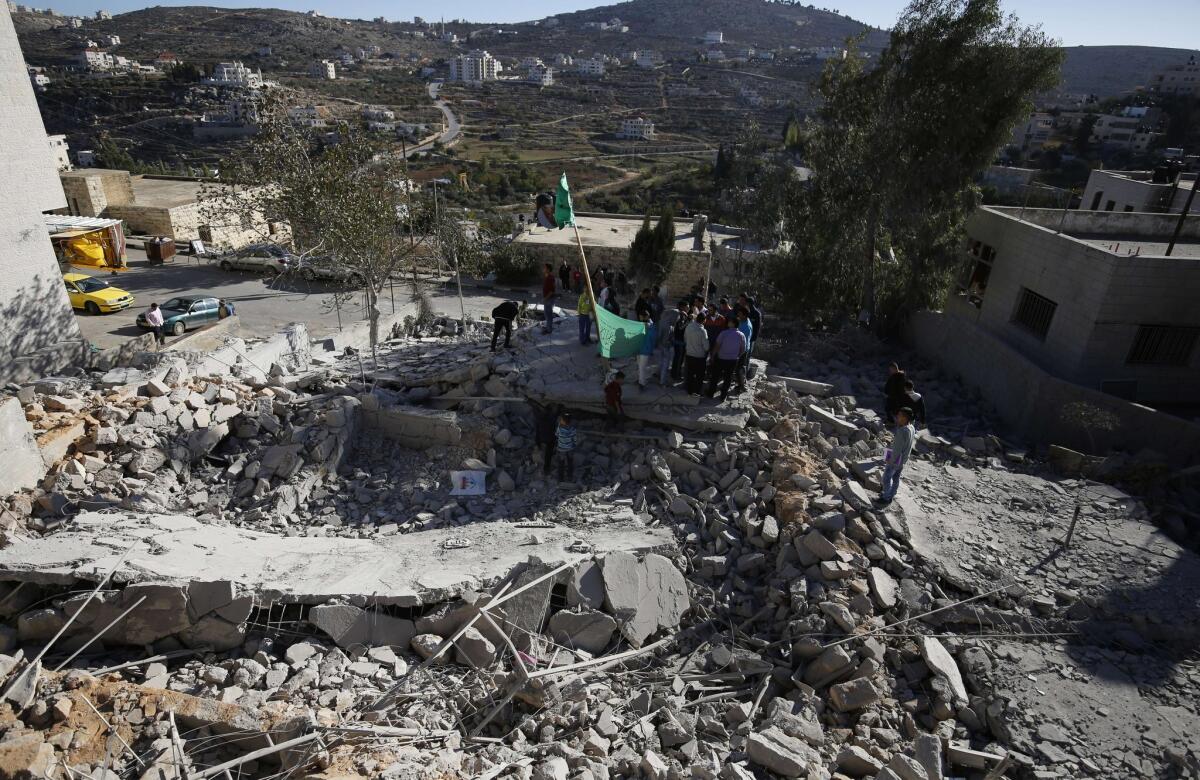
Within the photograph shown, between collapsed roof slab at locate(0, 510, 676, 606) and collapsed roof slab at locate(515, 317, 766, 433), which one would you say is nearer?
collapsed roof slab at locate(0, 510, 676, 606)

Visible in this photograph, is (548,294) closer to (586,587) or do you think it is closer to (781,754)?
(586,587)

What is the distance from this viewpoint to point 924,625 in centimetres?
679

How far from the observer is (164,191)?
3197cm

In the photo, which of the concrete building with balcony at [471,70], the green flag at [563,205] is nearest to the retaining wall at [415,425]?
the green flag at [563,205]

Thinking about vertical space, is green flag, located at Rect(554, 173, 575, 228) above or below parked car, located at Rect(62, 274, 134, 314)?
above

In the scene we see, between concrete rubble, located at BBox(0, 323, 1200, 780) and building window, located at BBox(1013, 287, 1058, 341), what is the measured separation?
159 inches

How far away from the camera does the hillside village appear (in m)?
5.55

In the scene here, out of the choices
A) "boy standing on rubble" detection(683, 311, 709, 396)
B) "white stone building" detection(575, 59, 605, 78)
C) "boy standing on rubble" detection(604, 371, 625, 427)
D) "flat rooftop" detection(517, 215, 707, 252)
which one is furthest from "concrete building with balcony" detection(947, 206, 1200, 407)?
"white stone building" detection(575, 59, 605, 78)

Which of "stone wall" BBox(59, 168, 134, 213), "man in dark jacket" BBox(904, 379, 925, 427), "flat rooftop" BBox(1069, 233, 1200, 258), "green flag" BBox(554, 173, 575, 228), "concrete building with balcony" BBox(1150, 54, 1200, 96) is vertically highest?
"concrete building with balcony" BBox(1150, 54, 1200, 96)

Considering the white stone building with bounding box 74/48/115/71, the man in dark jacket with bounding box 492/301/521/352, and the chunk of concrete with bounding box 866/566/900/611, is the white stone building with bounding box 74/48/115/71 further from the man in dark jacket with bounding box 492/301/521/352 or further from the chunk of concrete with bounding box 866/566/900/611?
the chunk of concrete with bounding box 866/566/900/611

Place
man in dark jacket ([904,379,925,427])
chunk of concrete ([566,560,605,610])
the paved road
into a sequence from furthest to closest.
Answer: the paved road < man in dark jacket ([904,379,925,427]) < chunk of concrete ([566,560,605,610])

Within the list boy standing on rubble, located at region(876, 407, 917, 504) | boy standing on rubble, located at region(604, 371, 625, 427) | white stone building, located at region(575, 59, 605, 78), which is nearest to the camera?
boy standing on rubble, located at region(876, 407, 917, 504)

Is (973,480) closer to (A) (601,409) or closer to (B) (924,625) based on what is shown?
(B) (924,625)

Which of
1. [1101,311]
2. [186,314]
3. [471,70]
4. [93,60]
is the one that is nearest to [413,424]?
[1101,311]
